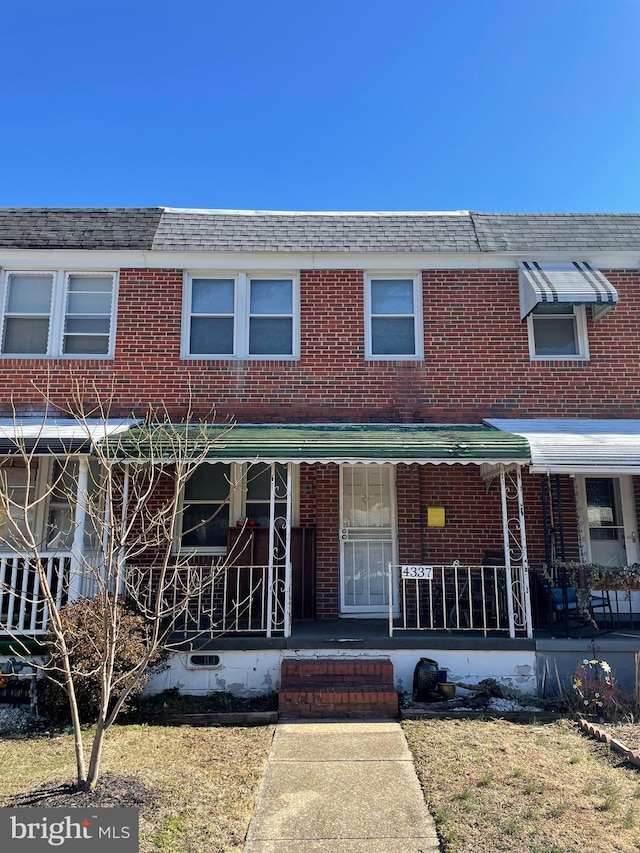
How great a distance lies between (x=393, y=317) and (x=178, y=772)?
727cm

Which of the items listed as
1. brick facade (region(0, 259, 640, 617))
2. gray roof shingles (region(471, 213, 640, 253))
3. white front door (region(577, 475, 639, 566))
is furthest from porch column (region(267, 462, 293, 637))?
gray roof shingles (region(471, 213, 640, 253))

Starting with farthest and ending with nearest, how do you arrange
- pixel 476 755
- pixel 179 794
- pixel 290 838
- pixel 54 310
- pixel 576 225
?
pixel 576 225 < pixel 54 310 < pixel 476 755 < pixel 179 794 < pixel 290 838

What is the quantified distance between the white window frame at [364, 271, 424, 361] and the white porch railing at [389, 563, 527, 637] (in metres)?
3.39

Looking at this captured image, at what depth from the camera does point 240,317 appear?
10.0 meters

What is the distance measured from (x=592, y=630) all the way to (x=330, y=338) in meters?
5.66

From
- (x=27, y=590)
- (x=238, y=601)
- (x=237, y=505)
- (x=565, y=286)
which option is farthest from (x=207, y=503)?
(x=565, y=286)

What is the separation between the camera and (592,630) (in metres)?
8.00

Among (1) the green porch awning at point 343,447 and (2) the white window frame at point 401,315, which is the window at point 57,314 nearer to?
(1) the green porch awning at point 343,447

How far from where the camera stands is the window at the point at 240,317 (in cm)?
1002

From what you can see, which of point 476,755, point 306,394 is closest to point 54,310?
point 306,394

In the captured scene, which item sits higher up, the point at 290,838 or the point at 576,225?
the point at 576,225

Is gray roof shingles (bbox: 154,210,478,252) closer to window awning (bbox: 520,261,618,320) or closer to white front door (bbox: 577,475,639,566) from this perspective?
window awning (bbox: 520,261,618,320)

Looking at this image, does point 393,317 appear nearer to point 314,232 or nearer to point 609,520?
point 314,232

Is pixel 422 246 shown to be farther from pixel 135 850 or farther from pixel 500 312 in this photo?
pixel 135 850
